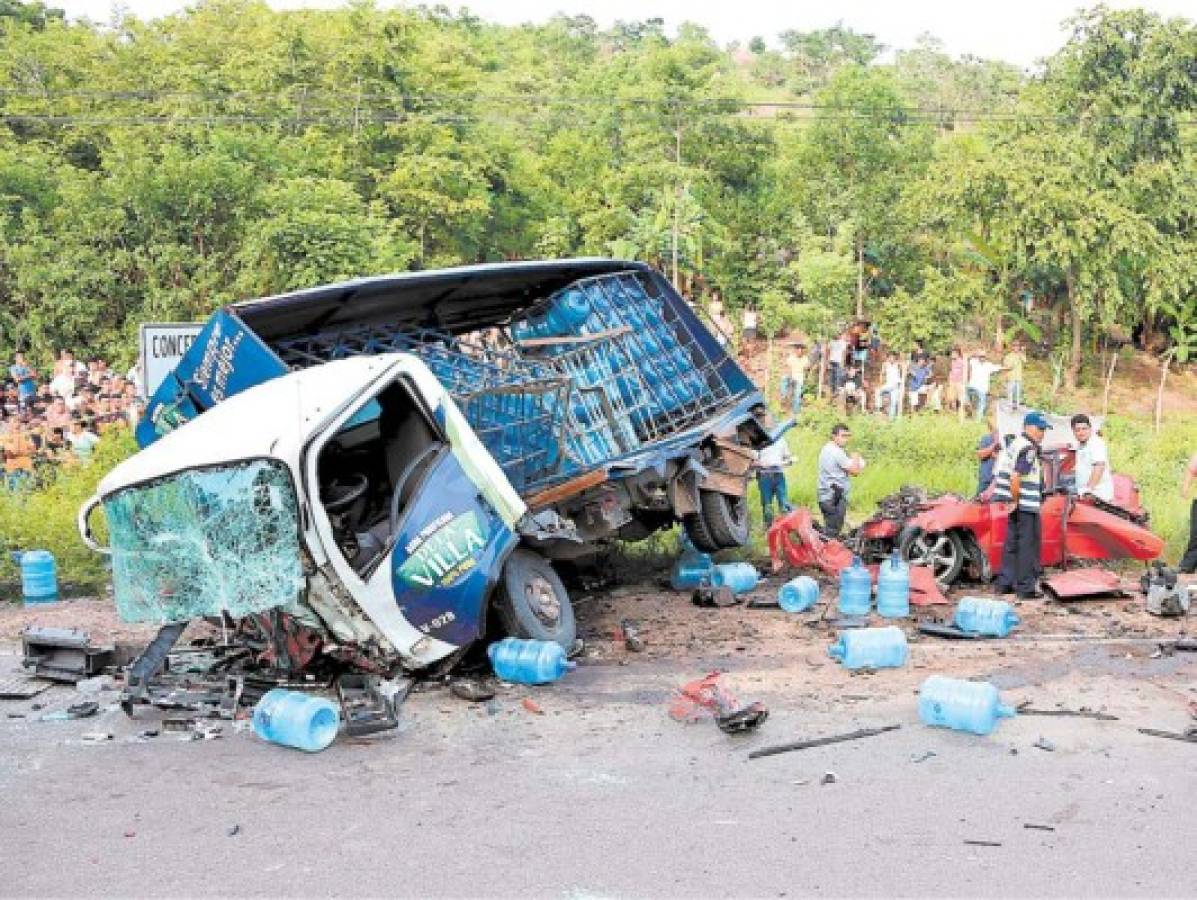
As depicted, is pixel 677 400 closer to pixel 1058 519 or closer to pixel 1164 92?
pixel 1058 519

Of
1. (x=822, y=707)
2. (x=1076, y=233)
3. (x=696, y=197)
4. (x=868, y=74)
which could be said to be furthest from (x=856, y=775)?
(x=868, y=74)

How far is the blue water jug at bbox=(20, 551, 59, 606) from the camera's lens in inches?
467

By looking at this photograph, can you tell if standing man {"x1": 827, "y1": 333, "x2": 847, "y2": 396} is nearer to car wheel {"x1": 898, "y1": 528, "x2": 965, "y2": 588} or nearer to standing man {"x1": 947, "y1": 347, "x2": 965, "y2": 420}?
standing man {"x1": 947, "y1": 347, "x2": 965, "y2": 420}

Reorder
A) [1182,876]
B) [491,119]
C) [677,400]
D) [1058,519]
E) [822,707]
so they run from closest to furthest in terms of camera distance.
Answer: [1182,876] < [822,707] < [1058,519] < [677,400] < [491,119]

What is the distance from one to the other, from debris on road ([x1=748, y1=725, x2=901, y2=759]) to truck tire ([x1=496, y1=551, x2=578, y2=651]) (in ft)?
7.14

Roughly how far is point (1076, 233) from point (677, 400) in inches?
631

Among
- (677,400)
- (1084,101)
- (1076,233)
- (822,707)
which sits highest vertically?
(1084,101)

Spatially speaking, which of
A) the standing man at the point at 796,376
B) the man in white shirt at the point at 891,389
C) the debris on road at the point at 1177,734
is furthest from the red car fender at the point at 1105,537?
the man in white shirt at the point at 891,389

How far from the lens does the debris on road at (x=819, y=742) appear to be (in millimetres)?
→ 6926

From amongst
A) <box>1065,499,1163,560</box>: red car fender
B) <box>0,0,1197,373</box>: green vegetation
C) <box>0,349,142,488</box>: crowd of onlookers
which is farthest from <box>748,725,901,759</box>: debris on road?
<box>0,0,1197,373</box>: green vegetation

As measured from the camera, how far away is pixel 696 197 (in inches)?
1133

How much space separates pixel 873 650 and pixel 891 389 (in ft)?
46.1

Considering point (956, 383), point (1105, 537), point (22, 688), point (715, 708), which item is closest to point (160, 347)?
point (22, 688)

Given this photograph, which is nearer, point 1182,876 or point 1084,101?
point 1182,876
